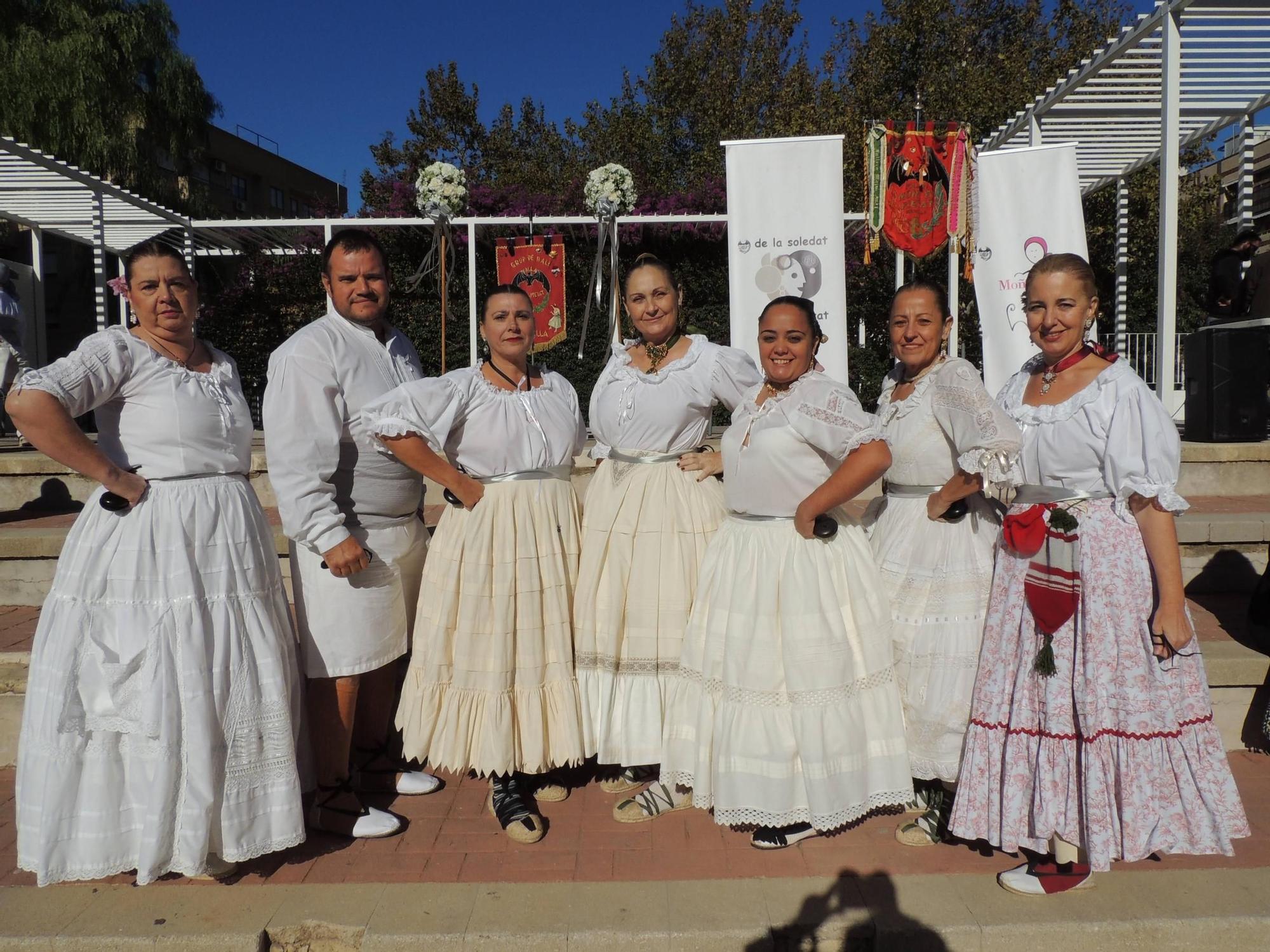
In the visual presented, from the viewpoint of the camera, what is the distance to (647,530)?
3084 mm

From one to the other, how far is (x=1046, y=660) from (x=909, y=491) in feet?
2.31

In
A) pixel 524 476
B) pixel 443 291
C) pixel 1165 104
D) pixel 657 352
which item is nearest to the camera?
pixel 524 476

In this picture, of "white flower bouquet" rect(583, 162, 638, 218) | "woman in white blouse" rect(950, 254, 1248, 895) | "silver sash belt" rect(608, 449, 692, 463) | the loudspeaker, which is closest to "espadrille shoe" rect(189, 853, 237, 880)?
"silver sash belt" rect(608, 449, 692, 463)

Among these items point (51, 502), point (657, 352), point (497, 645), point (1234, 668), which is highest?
point (657, 352)

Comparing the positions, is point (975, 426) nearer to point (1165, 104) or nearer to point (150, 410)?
point (150, 410)

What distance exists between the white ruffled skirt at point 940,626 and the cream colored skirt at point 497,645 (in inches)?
46.4

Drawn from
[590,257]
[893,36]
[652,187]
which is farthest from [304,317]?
[893,36]

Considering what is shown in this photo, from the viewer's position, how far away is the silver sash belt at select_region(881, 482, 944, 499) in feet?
9.41

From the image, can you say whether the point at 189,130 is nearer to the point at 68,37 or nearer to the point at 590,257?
the point at 68,37

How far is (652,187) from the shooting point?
17.5 meters

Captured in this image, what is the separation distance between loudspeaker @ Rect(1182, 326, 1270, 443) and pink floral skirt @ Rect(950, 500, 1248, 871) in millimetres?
4665

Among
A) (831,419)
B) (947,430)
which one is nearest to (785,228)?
(947,430)

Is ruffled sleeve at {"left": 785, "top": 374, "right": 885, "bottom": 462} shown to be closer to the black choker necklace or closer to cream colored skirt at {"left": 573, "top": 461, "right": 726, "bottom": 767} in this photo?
cream colored skirt at {"left": 573, "top": 461, "right": 726, "bottom": 767}

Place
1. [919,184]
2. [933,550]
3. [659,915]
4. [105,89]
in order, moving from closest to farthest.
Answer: [659,915] < [933,550] < [919,184] < [105,89]
